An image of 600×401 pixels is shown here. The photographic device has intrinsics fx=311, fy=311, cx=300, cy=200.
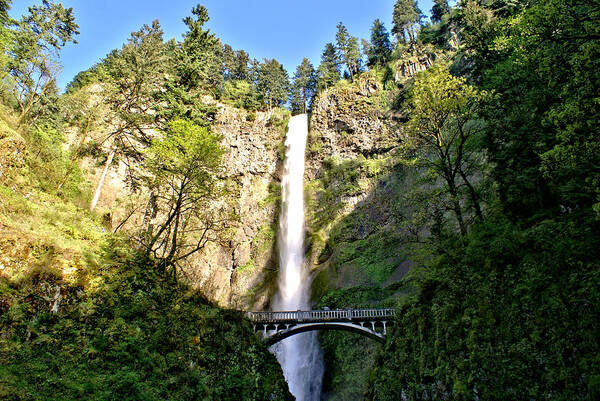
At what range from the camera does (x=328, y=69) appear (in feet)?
166

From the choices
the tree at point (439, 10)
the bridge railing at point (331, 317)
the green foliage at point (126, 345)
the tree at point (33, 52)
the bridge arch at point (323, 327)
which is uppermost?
the tree at point (439, 10)

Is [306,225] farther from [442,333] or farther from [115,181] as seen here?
[442,333]

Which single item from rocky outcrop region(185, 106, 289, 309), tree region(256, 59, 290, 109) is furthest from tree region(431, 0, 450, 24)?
rocky outcrop region(185, 106, 289, 309)

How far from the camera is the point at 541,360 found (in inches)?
278

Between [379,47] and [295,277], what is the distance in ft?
129

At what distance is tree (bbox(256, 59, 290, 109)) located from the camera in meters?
48.0

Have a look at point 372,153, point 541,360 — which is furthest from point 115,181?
point 541,360

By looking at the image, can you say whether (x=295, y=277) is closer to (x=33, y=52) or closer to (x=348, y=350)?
(x=348, y=350)

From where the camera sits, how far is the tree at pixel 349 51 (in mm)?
49719

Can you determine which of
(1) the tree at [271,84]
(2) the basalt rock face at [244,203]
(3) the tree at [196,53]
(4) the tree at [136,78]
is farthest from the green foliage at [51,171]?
(1) the tree at [271,84]

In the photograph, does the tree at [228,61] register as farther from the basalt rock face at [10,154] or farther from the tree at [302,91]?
the basalt rock face at [10,154]

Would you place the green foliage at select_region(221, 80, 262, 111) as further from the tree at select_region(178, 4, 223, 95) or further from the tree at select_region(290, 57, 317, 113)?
the tree at select_region(178, 4, 223, 95)

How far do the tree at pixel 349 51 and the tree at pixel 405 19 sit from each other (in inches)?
270

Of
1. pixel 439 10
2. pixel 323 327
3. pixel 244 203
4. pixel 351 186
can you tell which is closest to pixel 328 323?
pixel 323 327
